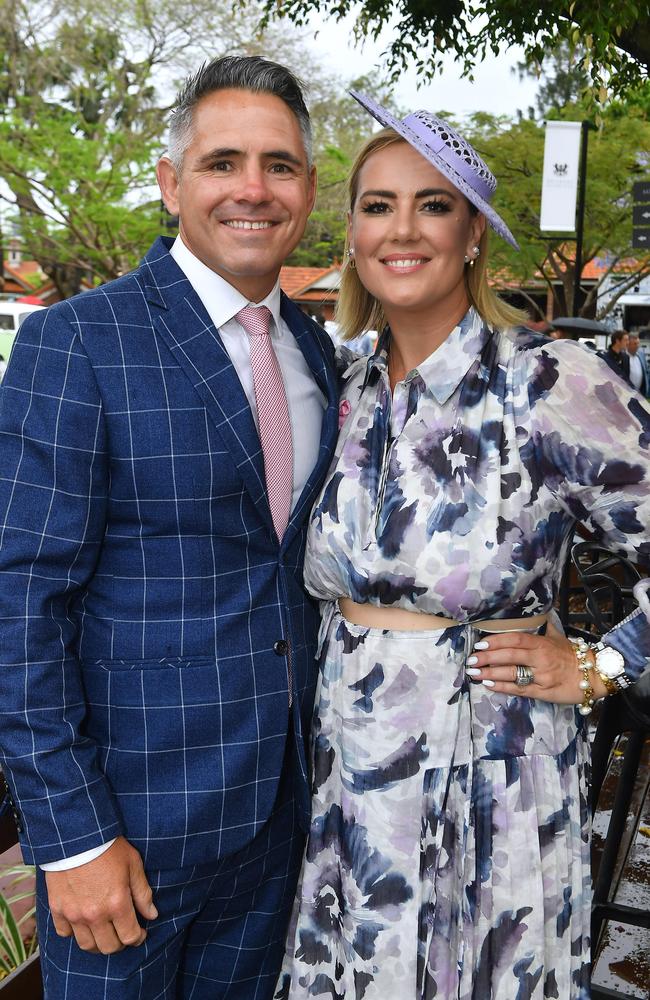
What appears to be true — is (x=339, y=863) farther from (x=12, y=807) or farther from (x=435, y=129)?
(x=435, y=129)

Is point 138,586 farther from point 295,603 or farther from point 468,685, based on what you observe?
point 468,685

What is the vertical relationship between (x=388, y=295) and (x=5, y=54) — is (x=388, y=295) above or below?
below

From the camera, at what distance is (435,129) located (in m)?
2.15

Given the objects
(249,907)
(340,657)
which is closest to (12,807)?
(249,907)

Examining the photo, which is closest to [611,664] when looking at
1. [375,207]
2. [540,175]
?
[375,207]

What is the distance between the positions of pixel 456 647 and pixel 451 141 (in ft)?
3.54

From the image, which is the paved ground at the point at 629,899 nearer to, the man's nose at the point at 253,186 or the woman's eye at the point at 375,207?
the woman's eye at the point at 375,207

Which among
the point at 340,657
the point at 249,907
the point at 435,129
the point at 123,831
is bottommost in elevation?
the point at 249,907

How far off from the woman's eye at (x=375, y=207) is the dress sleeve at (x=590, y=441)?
496 millimetres

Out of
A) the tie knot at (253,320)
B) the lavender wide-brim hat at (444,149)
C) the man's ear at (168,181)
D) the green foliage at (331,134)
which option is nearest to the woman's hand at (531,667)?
the tie knot at (253,320)

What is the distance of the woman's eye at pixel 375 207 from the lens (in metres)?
2.26

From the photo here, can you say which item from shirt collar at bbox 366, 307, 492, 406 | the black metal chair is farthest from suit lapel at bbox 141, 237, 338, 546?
the black metal chair

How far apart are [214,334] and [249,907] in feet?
4.08

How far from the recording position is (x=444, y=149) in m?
2.13
